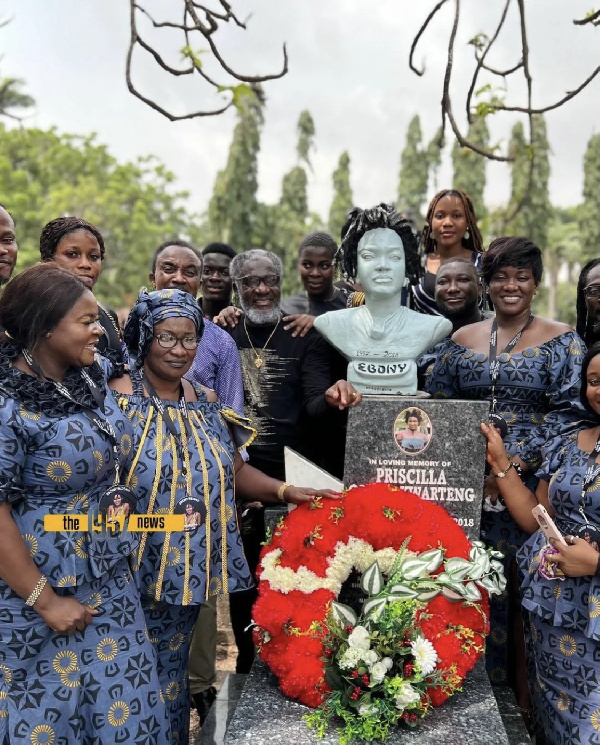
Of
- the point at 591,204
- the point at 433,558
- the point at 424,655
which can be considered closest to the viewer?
the point at 424,655

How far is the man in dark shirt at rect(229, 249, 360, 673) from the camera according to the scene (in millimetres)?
3934

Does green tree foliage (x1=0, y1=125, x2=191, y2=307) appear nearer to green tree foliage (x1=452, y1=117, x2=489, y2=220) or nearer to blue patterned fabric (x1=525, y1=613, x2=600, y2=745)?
green tree foliage (x1=452, y1=117, x2=489, y2=220)

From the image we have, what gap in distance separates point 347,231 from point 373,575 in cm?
173

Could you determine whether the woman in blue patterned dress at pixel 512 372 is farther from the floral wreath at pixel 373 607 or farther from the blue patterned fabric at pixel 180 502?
the blue patterned fabric at pixel 180 502

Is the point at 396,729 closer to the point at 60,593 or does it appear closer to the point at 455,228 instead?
the point at 60,593

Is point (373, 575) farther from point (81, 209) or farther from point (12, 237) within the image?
point (81, 209)

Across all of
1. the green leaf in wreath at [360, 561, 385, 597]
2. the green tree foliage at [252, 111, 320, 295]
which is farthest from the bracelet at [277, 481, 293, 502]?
the green tree foliage at [252, 111, 320, 295]

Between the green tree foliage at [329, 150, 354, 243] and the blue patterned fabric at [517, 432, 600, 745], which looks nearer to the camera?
the blue patterned fabric at [517, 432, 600, 745]

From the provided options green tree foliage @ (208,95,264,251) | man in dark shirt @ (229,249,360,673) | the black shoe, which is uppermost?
green tree foliage @ (208,95,264,251)

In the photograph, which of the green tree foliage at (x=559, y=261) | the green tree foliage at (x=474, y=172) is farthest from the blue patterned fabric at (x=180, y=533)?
the green tree foliage at (x=559, y=261)

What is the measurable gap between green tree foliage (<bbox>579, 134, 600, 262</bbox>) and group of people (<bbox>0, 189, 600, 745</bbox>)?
2886 centimetres

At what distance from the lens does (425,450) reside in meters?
3.54

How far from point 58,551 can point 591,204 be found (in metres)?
31.9

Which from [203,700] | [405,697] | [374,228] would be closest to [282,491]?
[405,697]
